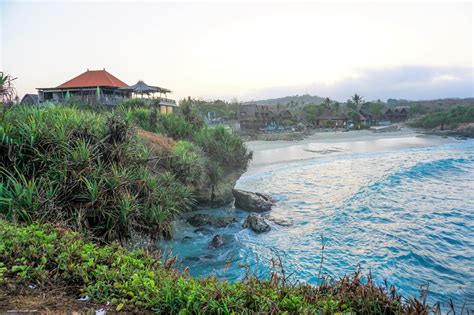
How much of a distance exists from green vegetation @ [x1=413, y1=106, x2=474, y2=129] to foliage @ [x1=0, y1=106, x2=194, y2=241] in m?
77.3

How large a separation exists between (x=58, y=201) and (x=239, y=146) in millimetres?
15162

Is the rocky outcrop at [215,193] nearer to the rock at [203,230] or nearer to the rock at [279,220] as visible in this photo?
the rock at [203,230]

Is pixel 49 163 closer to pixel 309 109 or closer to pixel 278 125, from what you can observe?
pixel 278 125

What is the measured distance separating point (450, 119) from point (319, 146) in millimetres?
40569

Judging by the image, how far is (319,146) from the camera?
4878cm

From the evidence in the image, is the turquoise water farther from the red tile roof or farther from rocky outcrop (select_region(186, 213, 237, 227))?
the red tile roof

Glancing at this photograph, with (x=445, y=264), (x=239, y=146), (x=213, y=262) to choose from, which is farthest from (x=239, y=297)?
(x=239, y=146)

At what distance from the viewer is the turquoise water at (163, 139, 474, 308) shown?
1001 centimetres

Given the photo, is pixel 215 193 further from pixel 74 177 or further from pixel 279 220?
pixel 74 177

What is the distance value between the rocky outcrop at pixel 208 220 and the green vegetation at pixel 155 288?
10.0 metres

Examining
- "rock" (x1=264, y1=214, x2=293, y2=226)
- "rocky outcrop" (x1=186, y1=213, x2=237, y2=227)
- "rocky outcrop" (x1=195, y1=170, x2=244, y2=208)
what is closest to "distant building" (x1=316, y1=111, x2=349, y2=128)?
"rocky outcrop" (x1=195, y1=170, x2=244, y2=208)

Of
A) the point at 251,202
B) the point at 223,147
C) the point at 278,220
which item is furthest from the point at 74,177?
the point at 223,147

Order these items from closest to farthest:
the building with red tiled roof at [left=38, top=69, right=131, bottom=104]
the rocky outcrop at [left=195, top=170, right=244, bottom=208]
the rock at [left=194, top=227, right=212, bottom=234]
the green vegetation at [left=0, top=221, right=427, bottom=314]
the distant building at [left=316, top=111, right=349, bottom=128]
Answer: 1. the green vegetation at [left=0, top=221, right=427, bottom=314]
2. the rock at [left=194, top=227, right=212, bottom=234]
3. the rocky outcrop at [left=195, top=170, right=244, bottom=208]
4. the building with red tiled roof at [left=38, top=69, right=131, bottom=104]
5. the distant building at [left=316, top=111, right=349, bottom=128]

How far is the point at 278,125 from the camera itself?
67750mm
